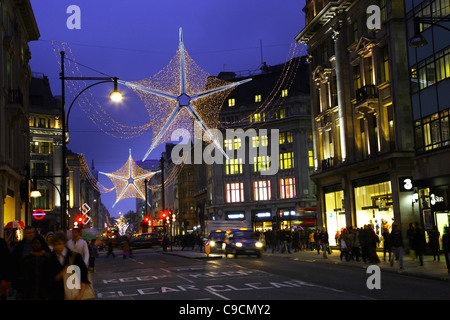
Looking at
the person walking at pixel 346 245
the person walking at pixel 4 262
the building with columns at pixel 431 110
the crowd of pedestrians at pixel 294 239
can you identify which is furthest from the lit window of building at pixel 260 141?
the person walking at pixel 4 262

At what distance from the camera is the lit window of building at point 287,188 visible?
75.6m

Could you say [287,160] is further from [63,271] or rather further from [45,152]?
[63,271]

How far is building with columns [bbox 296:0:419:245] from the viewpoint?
3531cm

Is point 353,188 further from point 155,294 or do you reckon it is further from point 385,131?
point 155,294

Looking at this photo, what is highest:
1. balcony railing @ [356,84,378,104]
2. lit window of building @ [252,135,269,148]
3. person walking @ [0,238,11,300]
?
lit window of building @ [252,135,269,148]

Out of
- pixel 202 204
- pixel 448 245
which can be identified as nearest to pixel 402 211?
pixel 448 245

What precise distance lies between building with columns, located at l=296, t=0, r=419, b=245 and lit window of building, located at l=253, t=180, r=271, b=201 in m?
29.2

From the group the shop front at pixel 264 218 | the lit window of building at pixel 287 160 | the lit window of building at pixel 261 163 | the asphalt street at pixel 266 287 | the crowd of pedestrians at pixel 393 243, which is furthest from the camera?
the lit window of building at pixel 261 163

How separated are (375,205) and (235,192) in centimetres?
4179

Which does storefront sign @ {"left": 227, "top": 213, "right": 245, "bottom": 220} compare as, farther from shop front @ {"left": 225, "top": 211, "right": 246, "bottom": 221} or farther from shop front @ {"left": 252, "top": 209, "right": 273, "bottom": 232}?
shop front @ {"left": 252, "top": 209, "right": 273, "bottom": 232}

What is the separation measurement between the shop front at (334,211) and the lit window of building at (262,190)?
29.9 m

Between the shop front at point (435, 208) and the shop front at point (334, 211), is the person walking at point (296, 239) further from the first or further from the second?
the shop front at point (435, 208)

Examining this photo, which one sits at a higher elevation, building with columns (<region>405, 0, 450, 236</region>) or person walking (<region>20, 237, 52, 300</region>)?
building with columns (<region>405, 0, 450, 236</region>)

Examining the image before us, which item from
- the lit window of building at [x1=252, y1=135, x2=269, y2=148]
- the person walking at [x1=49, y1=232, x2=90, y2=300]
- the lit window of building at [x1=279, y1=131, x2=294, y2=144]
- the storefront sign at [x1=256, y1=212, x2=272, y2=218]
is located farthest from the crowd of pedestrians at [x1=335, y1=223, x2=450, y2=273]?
the lit window of building at [x1=252, y1=135, x2=269, y2=148]
